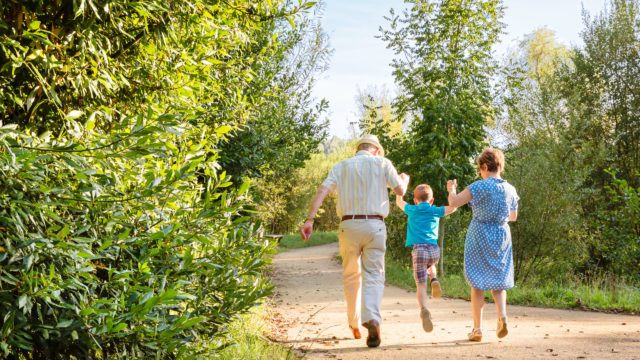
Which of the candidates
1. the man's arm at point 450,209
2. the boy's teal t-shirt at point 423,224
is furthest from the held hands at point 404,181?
the boy's teal t-shirt at point 423,224

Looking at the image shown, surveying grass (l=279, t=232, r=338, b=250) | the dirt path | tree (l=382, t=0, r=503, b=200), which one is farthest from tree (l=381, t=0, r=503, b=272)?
grass (l=279, t=232, r=338, b=250)

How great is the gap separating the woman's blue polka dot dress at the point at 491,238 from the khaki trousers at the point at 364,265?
1.08m

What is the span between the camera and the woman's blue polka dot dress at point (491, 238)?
6527 mm

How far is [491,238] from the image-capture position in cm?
658

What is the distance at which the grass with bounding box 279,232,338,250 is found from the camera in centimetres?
3096

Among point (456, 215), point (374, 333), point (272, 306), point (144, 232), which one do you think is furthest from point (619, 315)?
point (144, 232)

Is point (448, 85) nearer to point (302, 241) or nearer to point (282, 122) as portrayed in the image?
point (282, 122)

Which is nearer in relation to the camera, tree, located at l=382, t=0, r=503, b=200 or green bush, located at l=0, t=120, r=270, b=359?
green bush, located at l=0, t=120, r=270, b=359

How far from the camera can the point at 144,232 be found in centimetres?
371

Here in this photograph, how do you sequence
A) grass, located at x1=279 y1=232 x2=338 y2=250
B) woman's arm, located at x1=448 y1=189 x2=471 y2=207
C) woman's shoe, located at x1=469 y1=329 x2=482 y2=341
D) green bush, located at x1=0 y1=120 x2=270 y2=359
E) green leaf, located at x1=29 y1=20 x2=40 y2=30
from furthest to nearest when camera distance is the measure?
grass, located at x1=279 y1=232 x2=338 y2=250
woman's shoe, located at x1=469 y1=329 x2=482 y2=341
woman's arm, located at x1=448 y1=189 x2=471 y2=207
green leaf, located at x1=29 y1=20 x2=40 y2=30
green bush, located at x1=0 y1=120 x2=270 y2=359

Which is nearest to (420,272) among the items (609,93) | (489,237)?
(489,237)

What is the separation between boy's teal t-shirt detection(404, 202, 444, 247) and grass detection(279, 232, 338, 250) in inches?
860

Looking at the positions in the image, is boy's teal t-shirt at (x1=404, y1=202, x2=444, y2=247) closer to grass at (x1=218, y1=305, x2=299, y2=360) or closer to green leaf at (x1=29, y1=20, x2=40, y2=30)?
grass at (x1=218, y1=305, x2=299, y2=360)

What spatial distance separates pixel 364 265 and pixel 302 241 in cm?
2659
